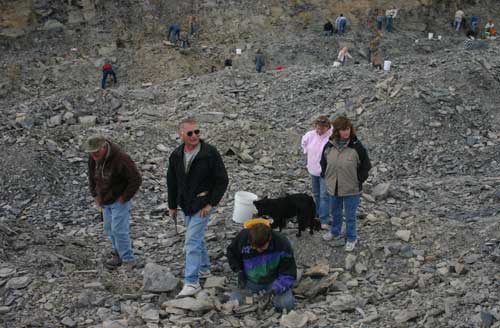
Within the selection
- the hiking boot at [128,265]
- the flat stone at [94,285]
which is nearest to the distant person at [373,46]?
the hiking boot at [128,265]

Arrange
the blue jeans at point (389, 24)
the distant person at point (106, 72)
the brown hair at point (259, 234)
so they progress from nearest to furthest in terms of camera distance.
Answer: the brown hair at point (259, 234) → the distant person at point (106, 72) → the blue jeans at point (389, 24)

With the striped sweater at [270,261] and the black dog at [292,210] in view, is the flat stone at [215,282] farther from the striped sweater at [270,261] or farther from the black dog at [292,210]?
the black dog at [292,210]

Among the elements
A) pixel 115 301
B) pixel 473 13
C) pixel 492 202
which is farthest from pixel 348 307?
pixel 473 13

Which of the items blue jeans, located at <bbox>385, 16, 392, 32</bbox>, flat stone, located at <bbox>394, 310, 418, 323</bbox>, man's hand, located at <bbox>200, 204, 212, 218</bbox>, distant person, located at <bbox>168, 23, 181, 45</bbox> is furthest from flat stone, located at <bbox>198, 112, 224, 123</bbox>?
blue jeans, located at <bbox>385, 16, 392, 32</bbox>

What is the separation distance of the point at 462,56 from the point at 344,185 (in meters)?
8.55

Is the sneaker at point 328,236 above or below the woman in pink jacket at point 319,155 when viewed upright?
below

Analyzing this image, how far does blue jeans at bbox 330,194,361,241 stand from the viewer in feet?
18.4

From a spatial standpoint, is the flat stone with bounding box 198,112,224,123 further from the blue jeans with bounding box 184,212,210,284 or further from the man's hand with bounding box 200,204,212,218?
the man's hand with bounding box 200,204,212,218

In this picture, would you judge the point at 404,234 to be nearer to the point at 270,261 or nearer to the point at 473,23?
the point at 270,261

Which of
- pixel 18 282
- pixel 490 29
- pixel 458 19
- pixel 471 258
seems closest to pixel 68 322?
pixel 18 282

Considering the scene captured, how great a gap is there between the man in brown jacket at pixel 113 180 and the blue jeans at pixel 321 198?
82.2 inches

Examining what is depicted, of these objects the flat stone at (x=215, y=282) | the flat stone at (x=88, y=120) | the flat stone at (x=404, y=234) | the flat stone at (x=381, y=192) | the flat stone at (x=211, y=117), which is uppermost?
the flat stone at (x=404, y=234)

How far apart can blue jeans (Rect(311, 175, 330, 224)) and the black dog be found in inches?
9.5

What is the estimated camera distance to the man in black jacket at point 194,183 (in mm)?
4785
